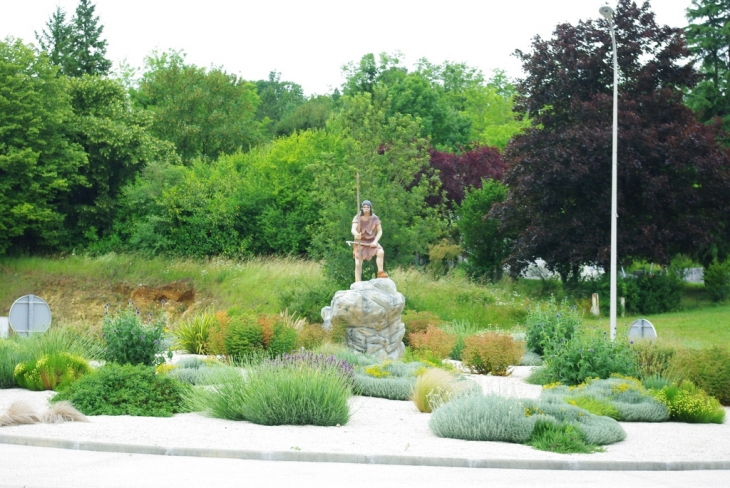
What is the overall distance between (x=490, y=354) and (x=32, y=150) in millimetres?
29773

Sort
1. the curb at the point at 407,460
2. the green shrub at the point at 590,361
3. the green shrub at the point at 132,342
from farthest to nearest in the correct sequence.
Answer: the green shrub at the point at 132,342 → the green shrub at the point at 590,361 → the curb at the point at 407,460

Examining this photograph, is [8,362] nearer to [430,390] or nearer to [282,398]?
[282,398]

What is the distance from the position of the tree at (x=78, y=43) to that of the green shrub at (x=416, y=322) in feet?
122

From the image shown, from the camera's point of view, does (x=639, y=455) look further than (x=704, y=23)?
No

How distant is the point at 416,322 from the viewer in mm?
27984

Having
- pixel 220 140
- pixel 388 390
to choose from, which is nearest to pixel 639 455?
pixel 388 390

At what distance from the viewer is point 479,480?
10.3 metres

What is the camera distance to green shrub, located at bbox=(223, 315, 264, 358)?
858 inches

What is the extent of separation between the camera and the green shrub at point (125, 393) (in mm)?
14586

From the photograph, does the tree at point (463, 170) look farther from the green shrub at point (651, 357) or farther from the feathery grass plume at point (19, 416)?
the feathery grass plume at point (19, 416)

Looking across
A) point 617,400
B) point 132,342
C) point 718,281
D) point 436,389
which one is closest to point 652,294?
point 718,281

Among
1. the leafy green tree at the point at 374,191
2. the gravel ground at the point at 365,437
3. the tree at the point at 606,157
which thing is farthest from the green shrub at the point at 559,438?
the tree at the point at 606,157

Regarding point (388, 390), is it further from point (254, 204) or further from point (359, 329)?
point (254, 204)

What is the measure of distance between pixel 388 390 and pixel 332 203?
20.0 metres
